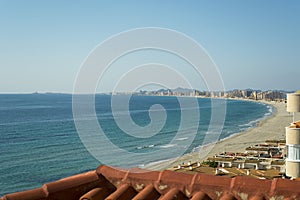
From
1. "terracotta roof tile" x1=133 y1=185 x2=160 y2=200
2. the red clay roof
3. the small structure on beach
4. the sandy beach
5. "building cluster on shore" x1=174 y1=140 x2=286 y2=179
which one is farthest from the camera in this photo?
the sandy beach

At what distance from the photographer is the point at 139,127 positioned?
73.2m

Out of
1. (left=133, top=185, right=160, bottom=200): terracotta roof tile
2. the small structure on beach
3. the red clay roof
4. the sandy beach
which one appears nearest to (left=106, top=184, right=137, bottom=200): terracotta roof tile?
the red clay roof

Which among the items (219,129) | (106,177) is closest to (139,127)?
(219,129)

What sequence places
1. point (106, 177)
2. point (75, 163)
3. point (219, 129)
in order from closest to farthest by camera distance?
1. point (106, 177)
2. point (75, 163)
3. point (219, 129)

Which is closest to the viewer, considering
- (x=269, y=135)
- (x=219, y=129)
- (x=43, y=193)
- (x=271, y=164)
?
(x=43, y=193)

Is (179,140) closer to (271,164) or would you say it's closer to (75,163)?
(75,163)

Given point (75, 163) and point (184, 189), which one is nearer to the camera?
point (184, 189)

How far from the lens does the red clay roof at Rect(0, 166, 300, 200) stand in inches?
173

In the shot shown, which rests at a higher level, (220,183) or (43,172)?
(220,183)

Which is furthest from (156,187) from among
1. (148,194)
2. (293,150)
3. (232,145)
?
(232,145)

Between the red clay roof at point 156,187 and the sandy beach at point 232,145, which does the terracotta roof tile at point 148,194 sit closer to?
the red clay roof at point 156,187

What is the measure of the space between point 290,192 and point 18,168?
35.2 metres

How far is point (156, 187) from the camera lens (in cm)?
495

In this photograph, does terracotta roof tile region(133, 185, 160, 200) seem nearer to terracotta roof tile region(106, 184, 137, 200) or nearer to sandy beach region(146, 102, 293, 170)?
terracotta roof tile region(106, 184, 137, 200)
